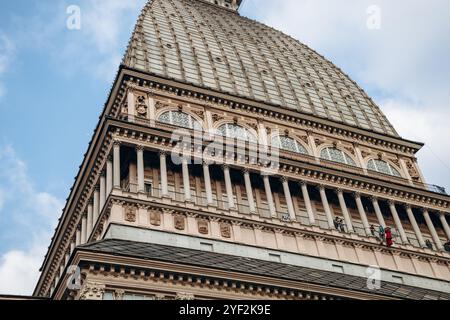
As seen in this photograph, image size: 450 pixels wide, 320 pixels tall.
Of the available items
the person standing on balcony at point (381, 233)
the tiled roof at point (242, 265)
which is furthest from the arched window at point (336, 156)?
the tiled roof at point (242, 265)

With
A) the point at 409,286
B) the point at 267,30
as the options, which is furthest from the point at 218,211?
the point at 267,30

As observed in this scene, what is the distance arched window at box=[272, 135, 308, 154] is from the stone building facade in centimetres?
13

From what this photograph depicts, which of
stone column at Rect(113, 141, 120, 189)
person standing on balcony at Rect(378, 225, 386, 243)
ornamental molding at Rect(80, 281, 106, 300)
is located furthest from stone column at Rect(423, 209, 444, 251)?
ornamental molding at Rect(80, 281, 106, 300)

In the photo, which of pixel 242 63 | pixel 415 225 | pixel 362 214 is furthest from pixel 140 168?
pixel 242 63

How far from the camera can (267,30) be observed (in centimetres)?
8519

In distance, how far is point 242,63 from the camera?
6825 centimetres

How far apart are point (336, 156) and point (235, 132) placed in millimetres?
9187

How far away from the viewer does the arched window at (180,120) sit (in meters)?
50.9

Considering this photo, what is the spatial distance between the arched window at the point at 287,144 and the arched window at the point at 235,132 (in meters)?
1.91

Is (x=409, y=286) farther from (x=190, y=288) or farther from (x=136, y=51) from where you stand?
(x=136, y=51)

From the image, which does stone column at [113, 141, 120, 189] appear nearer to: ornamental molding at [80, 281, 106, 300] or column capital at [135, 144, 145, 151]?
column capital at [135, 144, 145, 151]

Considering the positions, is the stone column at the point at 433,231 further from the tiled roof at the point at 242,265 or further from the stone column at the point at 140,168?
the stone column at the point at 140,168

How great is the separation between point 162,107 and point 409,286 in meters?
21.5

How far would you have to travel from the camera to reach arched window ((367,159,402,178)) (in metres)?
58.4
